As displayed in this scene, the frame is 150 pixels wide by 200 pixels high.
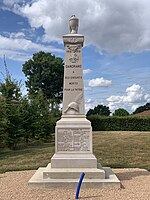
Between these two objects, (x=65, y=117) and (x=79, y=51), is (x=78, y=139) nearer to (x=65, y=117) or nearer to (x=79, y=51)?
(x=65, y=117)

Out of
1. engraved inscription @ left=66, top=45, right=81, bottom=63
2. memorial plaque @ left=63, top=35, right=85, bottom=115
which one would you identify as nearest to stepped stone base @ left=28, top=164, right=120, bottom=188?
memorial plaque @ left=63, top=35, right=85, bottom=115

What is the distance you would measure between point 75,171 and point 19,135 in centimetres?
961

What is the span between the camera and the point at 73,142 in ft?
21.0

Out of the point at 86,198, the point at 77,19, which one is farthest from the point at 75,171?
the point at 77,19

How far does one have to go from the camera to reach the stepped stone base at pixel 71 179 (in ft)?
18.3

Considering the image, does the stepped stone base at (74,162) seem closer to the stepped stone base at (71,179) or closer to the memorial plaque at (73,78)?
the stepped stone base at (71,179)

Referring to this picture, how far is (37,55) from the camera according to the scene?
137 feet

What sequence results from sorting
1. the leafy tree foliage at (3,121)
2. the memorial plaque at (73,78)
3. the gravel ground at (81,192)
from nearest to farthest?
the gravel ground at (81,192) < the memorial plaque at (73,78) < the leafy tree foliage at (3,121)

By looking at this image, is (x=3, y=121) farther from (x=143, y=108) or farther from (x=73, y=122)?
(x=143, y=108)

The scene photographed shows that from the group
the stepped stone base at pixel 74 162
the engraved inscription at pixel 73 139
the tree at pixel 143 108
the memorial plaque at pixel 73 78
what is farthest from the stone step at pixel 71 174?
the tree at pixel 143 108

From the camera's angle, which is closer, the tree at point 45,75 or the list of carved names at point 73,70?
the list of carved names at point 73,70

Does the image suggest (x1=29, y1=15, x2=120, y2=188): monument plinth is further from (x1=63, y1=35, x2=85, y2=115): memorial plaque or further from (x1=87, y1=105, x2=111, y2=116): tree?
(x1=87, y1=105, x2=111, y2=116): tree

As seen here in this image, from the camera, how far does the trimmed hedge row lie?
29.1 meters

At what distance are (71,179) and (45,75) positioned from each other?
114ft
